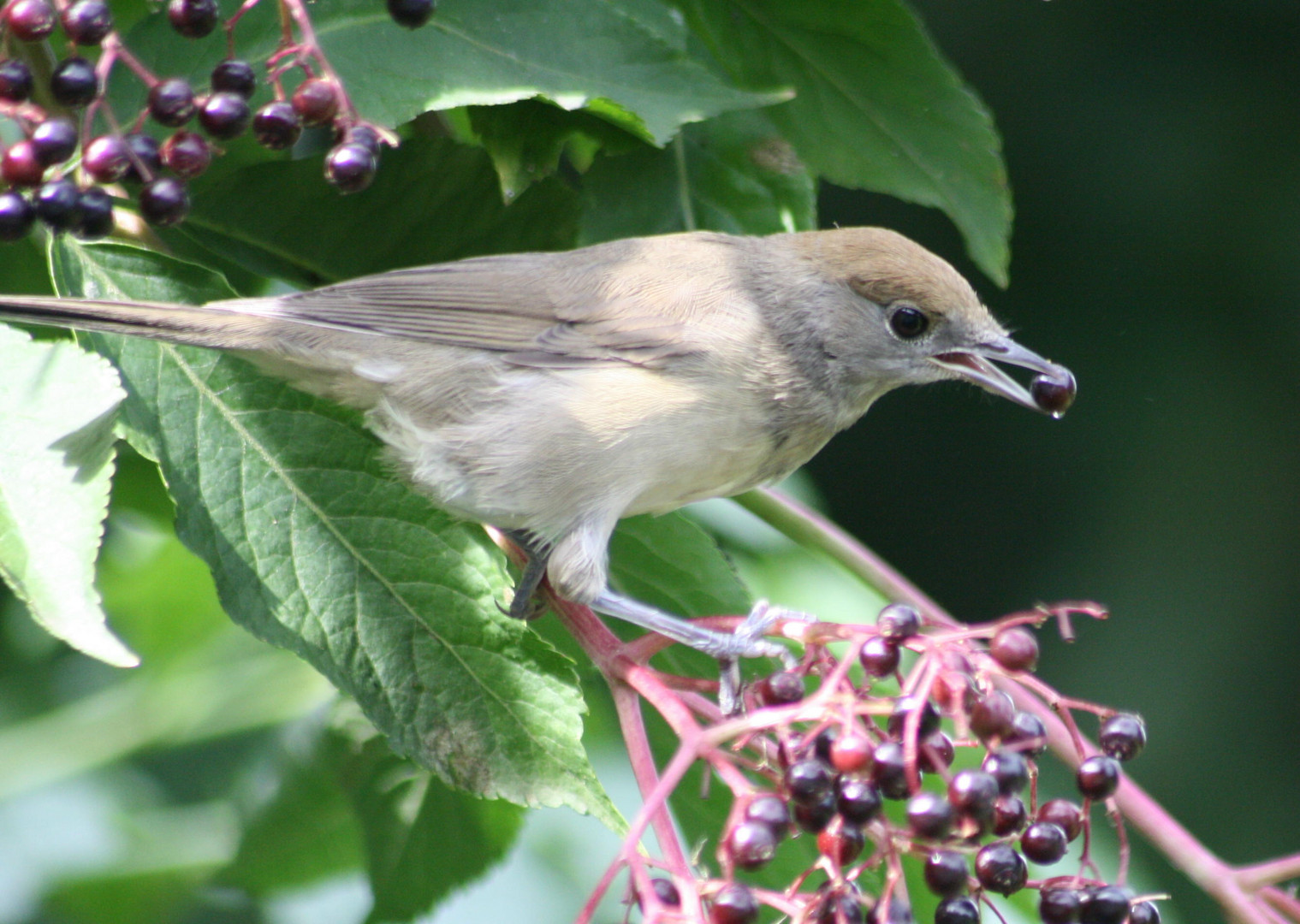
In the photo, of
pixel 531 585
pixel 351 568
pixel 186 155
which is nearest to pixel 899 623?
pixel 351 568

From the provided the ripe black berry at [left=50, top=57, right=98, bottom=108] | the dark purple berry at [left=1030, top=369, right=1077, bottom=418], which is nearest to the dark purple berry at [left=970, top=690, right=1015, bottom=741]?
the dark purple berry at [left=1030, top=369, right=1077, bottom=418]

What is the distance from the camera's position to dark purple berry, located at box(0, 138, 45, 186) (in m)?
2.28

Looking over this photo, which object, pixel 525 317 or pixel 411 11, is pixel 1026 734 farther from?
pixel 525 317

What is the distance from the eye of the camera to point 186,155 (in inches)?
94.0

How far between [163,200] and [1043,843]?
1733 mm

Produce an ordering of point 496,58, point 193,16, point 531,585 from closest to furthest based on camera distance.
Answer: point 193,16, point 496,58, point 531,585

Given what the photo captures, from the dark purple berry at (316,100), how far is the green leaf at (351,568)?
405 mm

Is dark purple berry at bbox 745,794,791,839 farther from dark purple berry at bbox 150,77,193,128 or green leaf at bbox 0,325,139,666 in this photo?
dark purple berry at bbox 150,77,193,128

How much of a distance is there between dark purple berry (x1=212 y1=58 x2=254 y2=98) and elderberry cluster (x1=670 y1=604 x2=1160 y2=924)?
1.35 metres

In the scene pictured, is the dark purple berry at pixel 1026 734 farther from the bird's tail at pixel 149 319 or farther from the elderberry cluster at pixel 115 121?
the bird's tail at pixel 149 319

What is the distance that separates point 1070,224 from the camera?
6516mm

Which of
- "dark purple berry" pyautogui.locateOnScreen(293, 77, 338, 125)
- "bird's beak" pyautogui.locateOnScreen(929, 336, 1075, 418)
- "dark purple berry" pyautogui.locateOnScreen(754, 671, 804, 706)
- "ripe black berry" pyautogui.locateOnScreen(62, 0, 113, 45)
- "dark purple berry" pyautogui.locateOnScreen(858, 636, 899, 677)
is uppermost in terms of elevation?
"ripe black berry" pyautogui.locateOnScreen(62, 0, 113, 45)

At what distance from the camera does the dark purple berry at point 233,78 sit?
2.42 meters

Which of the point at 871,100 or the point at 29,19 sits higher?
the point at 29,19
